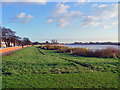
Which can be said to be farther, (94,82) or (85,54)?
(85,54)

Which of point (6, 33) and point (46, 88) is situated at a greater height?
point (6, 33)

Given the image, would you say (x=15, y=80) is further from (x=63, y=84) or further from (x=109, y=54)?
(x=109, y=54)

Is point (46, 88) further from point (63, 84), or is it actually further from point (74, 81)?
point (74, 81)

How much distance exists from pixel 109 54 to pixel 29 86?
11.2m

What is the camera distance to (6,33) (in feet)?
184

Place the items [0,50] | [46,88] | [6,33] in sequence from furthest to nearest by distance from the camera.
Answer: [6,33], [0,50], [46,88]

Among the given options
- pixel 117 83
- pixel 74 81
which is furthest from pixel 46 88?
pixel 117 83

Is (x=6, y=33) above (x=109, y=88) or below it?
above

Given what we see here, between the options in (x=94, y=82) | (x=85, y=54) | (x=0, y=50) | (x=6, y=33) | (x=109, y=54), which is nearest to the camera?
(x=94, y=82)

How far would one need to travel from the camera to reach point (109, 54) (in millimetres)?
13586

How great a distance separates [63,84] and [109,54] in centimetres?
1044

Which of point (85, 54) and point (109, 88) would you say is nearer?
point (109, 88)

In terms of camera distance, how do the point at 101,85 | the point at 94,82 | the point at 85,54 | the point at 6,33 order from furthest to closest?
the point at 6,33 → the point at 85,54 → the point at 94,82 → the point at 101,85

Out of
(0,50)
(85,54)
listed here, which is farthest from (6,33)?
(85,54)
